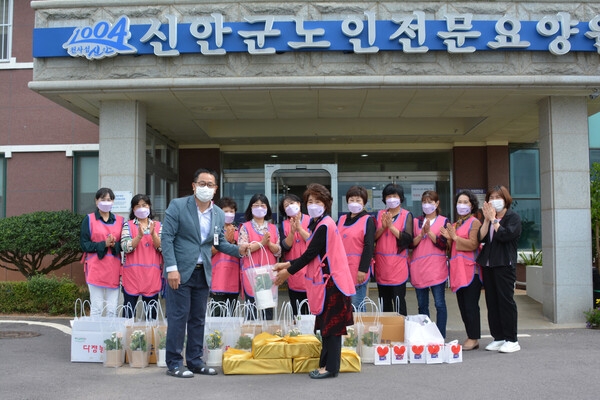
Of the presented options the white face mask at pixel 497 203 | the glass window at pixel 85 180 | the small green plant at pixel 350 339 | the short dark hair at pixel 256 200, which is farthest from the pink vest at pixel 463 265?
the glass window at pixel 85 180

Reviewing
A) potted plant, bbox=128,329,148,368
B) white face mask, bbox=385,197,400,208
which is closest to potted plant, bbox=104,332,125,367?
potted plant, bbox=128,329,148,368

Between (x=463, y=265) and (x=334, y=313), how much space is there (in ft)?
7.27

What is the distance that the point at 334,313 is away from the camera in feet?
18.2

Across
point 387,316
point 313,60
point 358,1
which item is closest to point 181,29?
point 313,60

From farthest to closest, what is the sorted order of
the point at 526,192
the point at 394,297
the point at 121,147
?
→ the point at 526,192 < the point at 121,147 < the point at 394,297

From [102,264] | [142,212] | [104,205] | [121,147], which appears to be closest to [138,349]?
[102,264]

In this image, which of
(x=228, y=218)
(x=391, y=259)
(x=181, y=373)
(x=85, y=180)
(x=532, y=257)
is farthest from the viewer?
(x=85, y=180)

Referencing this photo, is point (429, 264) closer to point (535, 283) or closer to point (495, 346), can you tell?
point (495, 346)

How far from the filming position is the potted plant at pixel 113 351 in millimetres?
6234

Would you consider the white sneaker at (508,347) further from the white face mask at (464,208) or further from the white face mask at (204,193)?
the white face mask at (204,193)

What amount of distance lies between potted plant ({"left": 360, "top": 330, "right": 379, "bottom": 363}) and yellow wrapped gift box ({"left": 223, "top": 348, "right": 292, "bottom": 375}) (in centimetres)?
93

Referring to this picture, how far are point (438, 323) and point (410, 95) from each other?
385 centimetres

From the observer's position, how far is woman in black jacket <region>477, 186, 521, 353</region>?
677 centimetres

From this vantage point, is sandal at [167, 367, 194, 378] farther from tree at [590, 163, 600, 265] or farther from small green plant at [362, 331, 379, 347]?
tree at [590, 163, 600, 265]
